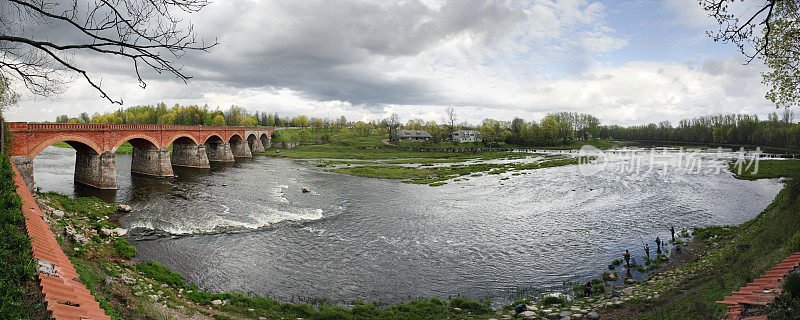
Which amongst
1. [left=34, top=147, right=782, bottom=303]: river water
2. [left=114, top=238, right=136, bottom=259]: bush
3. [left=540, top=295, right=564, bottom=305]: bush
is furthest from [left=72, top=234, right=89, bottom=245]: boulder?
[left=540, top=295, right=564, bottom=305]: bush

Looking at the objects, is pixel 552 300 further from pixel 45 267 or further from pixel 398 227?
pixel 45 267

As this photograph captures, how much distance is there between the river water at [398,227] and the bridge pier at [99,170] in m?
1.75

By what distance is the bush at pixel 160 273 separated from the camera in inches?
605

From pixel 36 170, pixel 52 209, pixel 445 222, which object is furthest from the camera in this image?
pixel 36 170

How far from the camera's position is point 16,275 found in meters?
6.42

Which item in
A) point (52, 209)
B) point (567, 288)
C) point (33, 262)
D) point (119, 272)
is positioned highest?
point (33, 262)

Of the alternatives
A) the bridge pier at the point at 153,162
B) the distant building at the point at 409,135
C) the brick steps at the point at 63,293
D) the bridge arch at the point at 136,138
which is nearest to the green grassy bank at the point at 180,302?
the brick steps at the point at 63,293

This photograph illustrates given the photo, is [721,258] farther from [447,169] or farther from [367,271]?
[447,169]

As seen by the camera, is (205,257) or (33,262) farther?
(205,257)

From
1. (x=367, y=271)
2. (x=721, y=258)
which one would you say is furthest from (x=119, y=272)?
(x=721, y=258)

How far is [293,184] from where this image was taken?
45.9 metres

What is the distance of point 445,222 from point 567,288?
12.6 metres

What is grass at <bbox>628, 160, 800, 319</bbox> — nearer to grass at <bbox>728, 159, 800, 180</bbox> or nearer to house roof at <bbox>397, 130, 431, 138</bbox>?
grass at <bbox>728, 159, 800, 180</bbox>

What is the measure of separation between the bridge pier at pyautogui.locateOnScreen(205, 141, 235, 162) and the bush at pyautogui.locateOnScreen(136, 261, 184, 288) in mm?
61592
